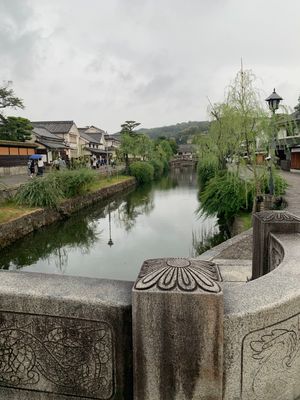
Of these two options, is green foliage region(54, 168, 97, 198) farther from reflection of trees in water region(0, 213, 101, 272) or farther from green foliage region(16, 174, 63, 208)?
reflection of trees in water region(0, 213, 101, 272)

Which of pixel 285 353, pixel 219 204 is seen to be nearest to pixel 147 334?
pixel 285 353

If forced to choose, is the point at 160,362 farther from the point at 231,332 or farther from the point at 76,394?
the point at 76,394

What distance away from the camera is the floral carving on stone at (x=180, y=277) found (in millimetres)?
1702

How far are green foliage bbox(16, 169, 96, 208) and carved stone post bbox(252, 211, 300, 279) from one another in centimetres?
1127

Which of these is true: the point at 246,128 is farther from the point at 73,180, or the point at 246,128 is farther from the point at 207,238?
the point at 73,180

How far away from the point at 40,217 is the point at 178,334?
1191cm

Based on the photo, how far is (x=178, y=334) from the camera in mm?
1726

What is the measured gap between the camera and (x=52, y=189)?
13758 millimetres

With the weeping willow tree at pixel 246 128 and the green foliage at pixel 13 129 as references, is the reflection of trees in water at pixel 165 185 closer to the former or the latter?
the green foliage at pixel 13 129

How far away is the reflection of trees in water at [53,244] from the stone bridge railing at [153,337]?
6.80 metres

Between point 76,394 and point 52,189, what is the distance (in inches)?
495

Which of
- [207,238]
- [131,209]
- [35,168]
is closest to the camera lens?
[207,238]

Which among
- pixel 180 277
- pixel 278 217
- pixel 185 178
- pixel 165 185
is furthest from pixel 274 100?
pixel 185 178

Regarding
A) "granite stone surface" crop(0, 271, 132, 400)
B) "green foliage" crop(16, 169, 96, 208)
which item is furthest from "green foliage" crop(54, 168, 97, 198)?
"granite stone surface" crop(0, 271, 132, 400)
